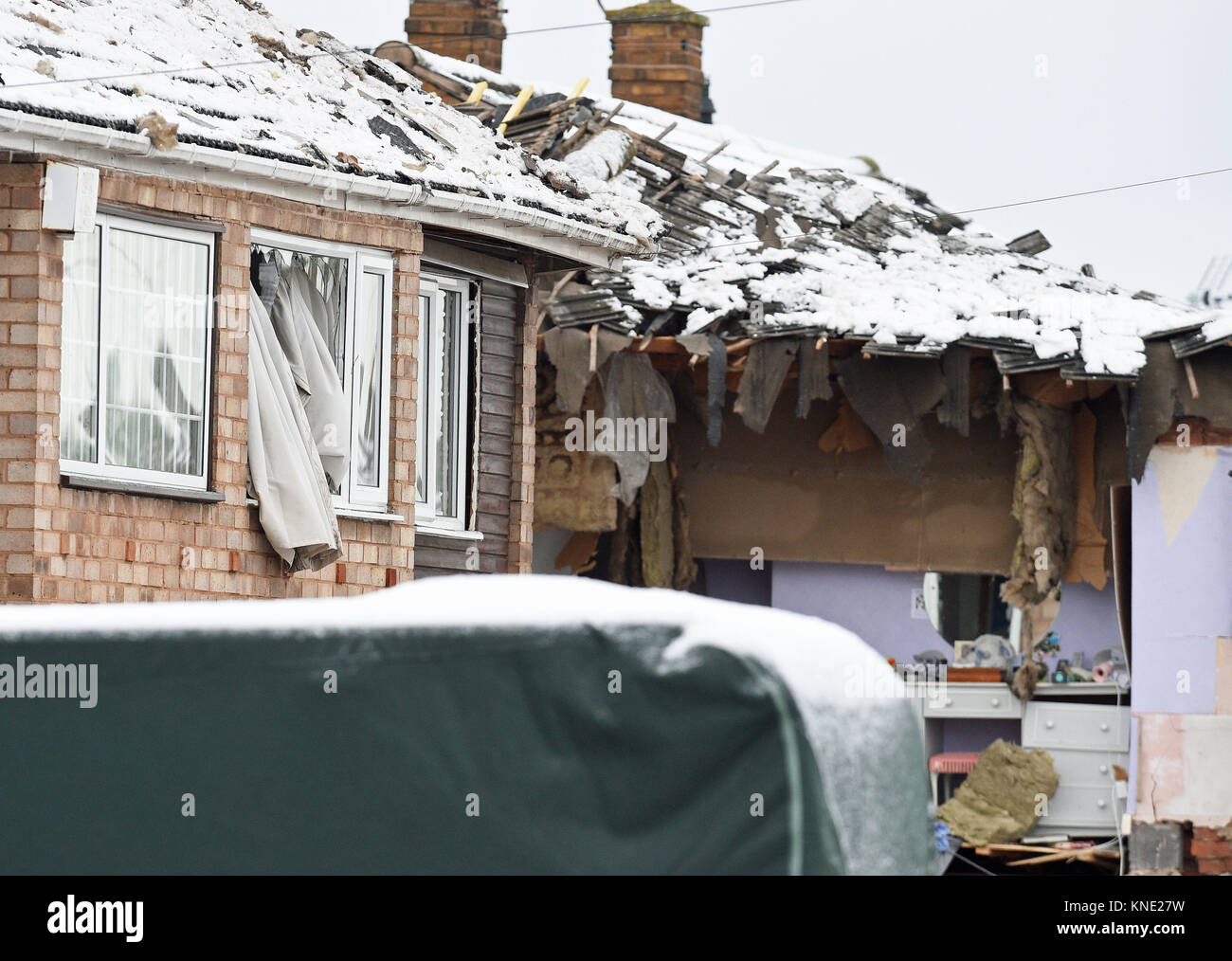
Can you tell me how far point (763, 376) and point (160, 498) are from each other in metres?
6.48

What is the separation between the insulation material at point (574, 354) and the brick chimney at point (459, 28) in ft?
23.8

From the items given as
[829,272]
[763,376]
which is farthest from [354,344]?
[829,272]

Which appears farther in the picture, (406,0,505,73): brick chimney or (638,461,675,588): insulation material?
(406,0,505,73): brick chimney

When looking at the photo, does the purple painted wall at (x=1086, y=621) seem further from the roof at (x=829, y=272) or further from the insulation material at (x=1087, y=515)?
the roof at (x=829, y=272)

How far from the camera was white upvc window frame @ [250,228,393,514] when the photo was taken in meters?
12.3

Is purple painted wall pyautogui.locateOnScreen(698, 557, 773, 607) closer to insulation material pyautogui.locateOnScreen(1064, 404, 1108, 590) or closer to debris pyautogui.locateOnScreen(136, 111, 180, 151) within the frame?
insulation material pyautogui.locateOnScreen(1064, 404, 1108, 590)

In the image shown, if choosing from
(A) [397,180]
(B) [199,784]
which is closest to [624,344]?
(A) [397,180]

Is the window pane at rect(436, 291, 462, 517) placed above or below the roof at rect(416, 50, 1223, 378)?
below

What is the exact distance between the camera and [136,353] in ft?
36.9

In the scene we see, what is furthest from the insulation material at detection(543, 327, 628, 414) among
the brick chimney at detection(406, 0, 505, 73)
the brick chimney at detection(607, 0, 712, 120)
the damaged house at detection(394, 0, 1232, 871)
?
the brick chimney at detection(607, 0, 712, 120)

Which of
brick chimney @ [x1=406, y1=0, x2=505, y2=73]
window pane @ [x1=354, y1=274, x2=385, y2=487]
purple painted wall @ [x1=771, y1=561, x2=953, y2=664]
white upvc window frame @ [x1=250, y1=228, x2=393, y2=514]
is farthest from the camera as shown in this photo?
brick chimney @ [x1=406, y1=0, x2=505, y2=73]

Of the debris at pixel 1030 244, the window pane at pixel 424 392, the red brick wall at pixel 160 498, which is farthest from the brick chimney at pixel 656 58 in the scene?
the red brick wall at pixel 160 498

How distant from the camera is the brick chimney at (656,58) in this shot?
2350 cm
